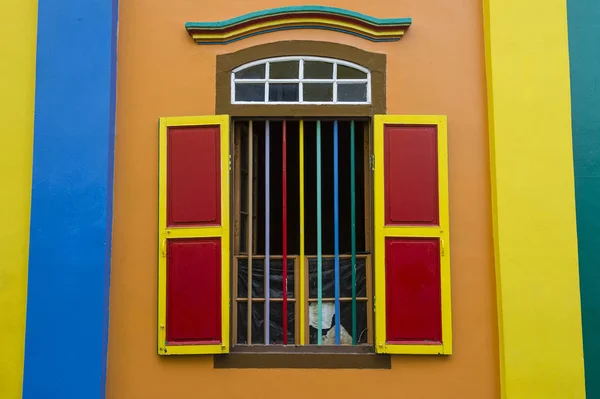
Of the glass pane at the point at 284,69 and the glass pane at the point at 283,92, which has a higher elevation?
the glass pane at the point at 284,69

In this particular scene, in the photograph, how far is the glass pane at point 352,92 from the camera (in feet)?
15.4

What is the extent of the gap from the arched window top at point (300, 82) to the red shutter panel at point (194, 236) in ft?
1.06

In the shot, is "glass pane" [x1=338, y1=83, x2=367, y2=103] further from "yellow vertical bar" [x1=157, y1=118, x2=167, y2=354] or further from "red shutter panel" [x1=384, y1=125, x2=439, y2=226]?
"yellow vertical bar" [x1=157, y1=118, x2=167, y2=354]

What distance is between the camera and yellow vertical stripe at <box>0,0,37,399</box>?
4508 mm

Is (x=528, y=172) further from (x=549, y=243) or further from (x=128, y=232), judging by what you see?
(x=128, y=232)

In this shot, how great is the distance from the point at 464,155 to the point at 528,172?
1.44 feet

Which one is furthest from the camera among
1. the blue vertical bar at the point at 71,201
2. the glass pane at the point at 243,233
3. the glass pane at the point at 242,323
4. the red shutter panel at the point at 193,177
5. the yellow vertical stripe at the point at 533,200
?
the glass pane at the point at 243,233

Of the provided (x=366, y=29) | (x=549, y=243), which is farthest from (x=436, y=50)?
(x=549, y=243)

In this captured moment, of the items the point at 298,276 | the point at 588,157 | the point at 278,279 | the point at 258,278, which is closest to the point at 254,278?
the point at 258,278

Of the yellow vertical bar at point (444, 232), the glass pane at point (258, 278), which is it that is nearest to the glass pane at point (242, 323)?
the glass pane at point (258, 278)

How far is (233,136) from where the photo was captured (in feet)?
15.6

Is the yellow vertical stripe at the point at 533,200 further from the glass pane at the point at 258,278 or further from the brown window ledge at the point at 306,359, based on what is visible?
the glass pane at the point at 258,278

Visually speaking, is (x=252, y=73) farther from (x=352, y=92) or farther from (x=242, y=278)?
(x=242, y=278)

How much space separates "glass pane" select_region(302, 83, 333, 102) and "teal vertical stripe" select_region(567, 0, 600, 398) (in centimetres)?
167
